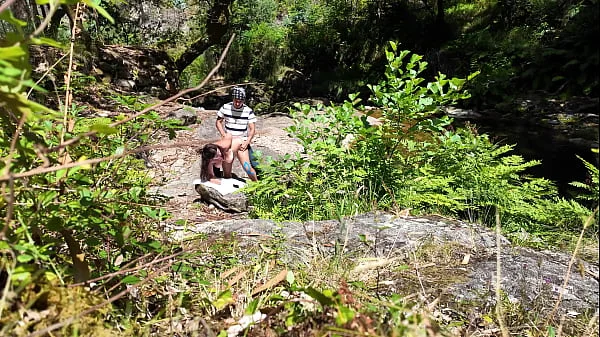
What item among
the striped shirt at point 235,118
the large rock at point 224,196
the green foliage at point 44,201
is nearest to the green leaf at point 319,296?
the green foliage at point 44,201

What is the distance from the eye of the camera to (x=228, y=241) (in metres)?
2.00

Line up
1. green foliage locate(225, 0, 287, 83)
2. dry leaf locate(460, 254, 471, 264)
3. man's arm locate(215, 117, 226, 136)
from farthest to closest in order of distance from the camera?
green foliage locate(225, 0, 287, 83)
man's arm locate(215, 117, 226, 136)
dry leaf locate(460, 254, 471, 264)

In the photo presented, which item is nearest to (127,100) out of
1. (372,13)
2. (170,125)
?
(170,125)

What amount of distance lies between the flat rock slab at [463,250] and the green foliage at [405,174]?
0.67m

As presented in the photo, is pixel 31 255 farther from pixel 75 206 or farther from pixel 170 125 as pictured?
pixel 170 125

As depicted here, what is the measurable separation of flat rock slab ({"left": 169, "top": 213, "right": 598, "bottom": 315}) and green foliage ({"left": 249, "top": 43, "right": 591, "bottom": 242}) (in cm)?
67

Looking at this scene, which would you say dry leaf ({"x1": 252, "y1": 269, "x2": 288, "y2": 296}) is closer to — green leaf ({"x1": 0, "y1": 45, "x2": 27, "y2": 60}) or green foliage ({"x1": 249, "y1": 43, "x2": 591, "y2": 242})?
green leaf ({"x1": 0, "y1": 45, "x2": 27, "y2": 60})

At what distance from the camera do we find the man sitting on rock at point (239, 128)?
5418mm

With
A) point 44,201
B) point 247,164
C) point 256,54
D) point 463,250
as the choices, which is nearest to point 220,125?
point 247,164

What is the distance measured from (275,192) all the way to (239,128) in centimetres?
159

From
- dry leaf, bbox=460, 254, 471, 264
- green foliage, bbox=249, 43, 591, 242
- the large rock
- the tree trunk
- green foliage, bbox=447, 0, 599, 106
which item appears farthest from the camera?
the tree trunk

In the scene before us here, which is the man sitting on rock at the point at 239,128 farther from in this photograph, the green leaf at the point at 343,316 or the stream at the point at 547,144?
the green leaf at the point at 343,316

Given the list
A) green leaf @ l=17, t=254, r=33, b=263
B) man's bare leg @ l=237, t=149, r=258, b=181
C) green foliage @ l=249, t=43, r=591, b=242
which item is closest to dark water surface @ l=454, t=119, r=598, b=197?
green foliage @ l=249, t=43, r=591, b=242

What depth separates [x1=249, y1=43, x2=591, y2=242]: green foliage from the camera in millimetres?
3410
